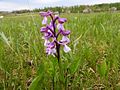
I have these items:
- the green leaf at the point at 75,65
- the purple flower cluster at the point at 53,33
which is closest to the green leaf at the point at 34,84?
the purple flower cluster at the point at 53,33

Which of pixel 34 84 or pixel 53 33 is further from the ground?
pixel 53 33

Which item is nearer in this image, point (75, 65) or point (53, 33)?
point (53, 33)

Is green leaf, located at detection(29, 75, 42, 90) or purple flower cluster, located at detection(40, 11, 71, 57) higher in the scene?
purple flower cluster, located at detection(40, 11, 71, 57)

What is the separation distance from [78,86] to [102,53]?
109 cm

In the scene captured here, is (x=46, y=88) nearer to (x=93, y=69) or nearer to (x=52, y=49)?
(x=52, y=49)

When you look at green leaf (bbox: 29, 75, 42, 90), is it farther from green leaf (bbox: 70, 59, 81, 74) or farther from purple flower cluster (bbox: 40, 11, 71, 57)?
green leaf (bbox: 70, 59, 81, 74)

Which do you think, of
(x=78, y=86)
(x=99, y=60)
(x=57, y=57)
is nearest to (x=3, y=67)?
(x=78, y=86)

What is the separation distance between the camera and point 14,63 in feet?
8.07

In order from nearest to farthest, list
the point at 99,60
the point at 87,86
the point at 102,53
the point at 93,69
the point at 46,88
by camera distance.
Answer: the point at 46,88 < the point at 87,86 < the point at 93,69 < the point at 99,60 < the point at 102,53

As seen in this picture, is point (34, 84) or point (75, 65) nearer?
point (34, 84)

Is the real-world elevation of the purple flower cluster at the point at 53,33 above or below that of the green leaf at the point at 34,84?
above

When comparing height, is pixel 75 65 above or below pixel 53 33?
below

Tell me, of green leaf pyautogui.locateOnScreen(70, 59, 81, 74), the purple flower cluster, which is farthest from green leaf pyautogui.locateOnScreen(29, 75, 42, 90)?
green leaf pyautogui.locateOnScreen(70, 59, 81, 74)

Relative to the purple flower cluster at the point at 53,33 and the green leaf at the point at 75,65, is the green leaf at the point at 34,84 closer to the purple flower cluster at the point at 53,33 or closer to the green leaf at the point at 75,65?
the purple flower cluster at the point at 53,33
